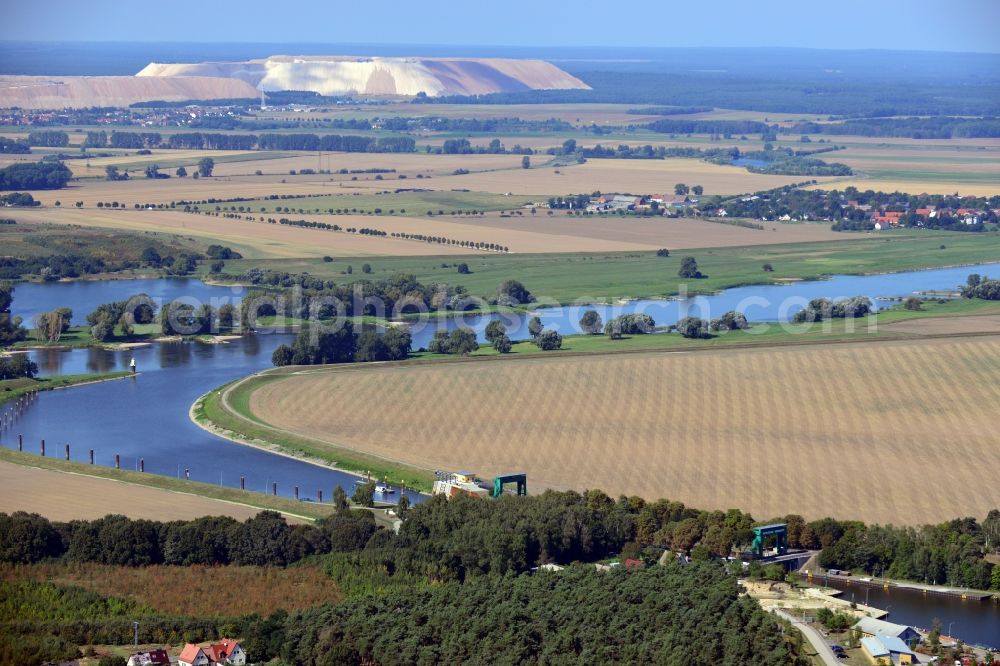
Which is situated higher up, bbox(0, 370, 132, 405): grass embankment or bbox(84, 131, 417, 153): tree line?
bbox(84, 131, 417, 153): tree line

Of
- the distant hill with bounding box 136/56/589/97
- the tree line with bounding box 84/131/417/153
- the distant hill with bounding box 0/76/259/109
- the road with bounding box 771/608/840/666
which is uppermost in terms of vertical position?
the distant hill with bounding box 136/56/589/97

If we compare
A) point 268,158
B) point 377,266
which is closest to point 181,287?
point 377,266

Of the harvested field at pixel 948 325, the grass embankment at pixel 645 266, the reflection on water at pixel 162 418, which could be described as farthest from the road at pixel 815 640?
the grass embankment at pixel 645 266

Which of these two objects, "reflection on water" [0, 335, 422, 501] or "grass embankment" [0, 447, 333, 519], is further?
"reflection on water" [0, 335, 422, 501]

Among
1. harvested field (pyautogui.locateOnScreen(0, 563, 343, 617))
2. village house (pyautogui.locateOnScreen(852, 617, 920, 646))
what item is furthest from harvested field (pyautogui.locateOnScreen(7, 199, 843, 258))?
village house (pyautogui.locateOnScreen(852, 617, 920, 646))

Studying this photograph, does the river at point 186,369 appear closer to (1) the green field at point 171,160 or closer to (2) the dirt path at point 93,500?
(2) the dirt path at point 93,500

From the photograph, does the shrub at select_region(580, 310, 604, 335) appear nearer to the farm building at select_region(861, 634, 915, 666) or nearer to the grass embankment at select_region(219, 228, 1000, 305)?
the grass embankment at select_region(219, 228, 1000, 305)
